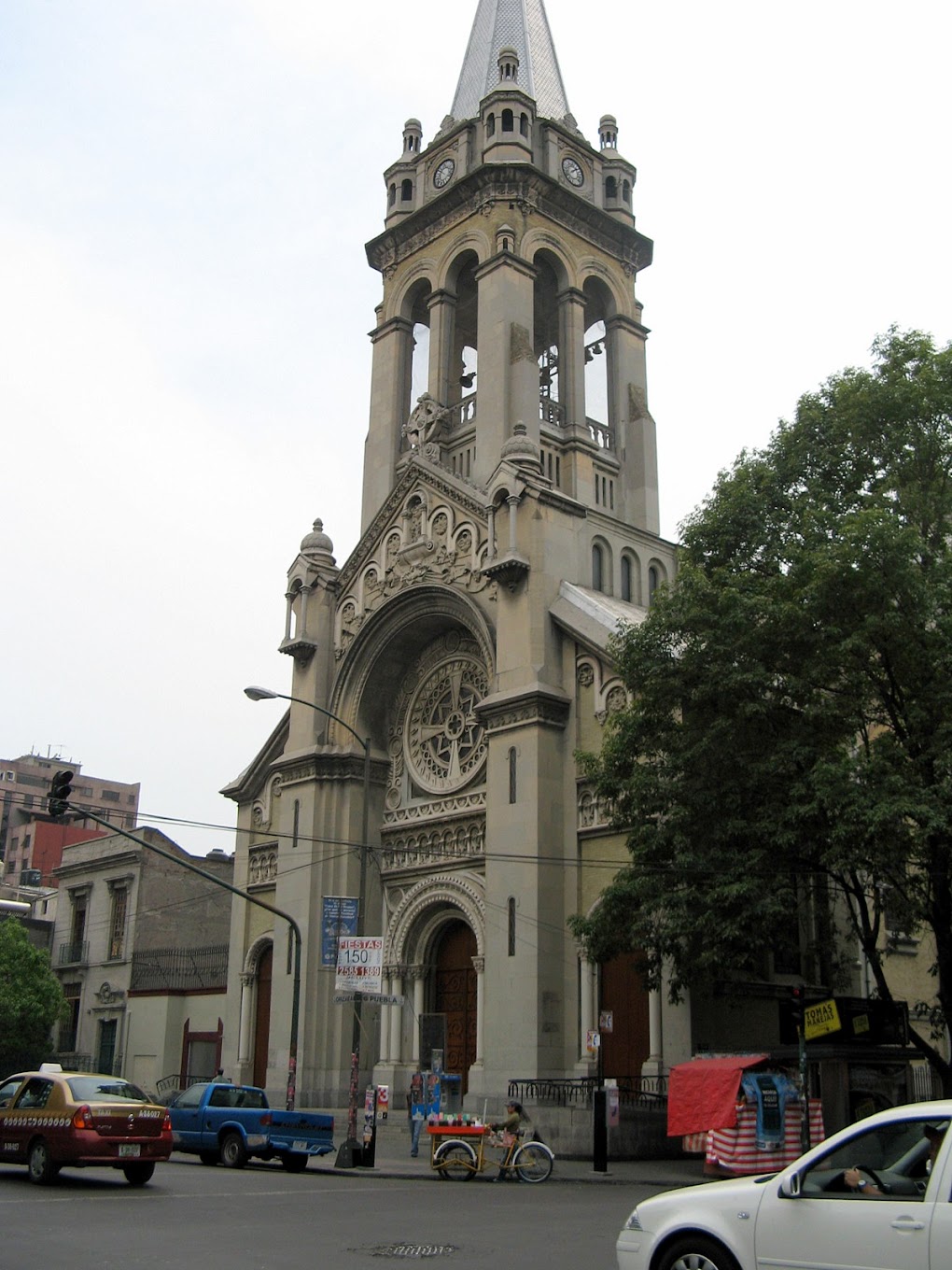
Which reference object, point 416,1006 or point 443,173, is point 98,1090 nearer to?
point 416,1006

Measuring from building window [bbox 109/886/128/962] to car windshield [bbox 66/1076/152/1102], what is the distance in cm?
2959

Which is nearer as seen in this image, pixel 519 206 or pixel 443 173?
pixel 519 206

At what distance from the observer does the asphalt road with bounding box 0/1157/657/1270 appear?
463 inches

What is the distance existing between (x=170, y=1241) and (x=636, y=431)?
3354 centimetres

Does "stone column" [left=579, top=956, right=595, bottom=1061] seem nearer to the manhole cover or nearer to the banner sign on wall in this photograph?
the banner sign on wall

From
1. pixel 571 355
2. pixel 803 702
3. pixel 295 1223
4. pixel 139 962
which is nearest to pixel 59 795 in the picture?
pixel 295 1223

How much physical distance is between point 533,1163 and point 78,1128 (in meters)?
7.99

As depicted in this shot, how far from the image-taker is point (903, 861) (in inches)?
797

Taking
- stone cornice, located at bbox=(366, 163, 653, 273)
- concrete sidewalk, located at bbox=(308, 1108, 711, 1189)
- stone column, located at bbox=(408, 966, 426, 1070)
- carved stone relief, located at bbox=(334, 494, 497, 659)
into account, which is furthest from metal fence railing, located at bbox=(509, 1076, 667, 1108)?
stone cornice, located at bbox=(366, 163, 653, 273)

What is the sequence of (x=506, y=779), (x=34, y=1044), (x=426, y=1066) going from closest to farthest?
(x=506, y=779) < (x=426, y=1066) < (x=34, y=1044)

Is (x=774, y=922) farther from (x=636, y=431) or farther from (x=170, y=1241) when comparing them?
(x=636, y=431)

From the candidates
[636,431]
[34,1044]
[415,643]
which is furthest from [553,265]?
[34,1044]

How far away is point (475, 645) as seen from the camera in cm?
3650

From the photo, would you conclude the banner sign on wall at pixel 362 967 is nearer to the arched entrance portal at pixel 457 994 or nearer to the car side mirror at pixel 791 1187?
the arched entrance portal at pixel 457 994
